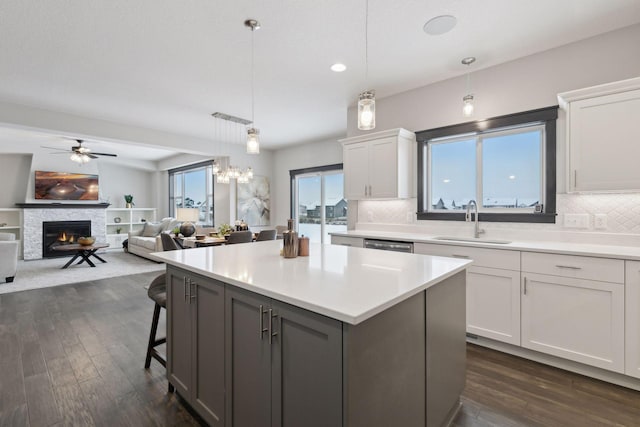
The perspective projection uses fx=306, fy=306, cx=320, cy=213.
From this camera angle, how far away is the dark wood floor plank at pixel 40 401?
5.89 ft

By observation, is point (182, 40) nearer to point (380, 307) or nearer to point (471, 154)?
point (380, 307)

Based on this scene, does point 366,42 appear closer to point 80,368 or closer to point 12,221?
point 80,368

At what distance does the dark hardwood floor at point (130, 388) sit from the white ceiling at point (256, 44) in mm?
2701

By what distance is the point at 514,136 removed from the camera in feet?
10.4

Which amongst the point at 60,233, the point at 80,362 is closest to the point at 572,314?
the point at 80,362

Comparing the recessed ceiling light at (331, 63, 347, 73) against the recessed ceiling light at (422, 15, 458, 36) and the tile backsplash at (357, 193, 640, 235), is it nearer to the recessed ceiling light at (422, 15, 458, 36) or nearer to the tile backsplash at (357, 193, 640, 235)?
the recessed ceiling light at (422, 15, 458, 36)

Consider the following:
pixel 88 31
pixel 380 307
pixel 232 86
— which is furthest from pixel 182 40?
pixel 380 307

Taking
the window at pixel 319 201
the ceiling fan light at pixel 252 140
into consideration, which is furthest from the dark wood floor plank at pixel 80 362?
the window at pixel 319 201

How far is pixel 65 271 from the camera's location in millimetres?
5887

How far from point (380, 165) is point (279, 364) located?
9.49 feet

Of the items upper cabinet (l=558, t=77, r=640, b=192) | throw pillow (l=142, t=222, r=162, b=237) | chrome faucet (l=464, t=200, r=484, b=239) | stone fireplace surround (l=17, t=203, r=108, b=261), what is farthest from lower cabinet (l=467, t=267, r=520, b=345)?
stone fireplace surround (l=17, t=203, r=108, b=261)

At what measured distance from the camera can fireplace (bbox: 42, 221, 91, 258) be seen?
7527 mm

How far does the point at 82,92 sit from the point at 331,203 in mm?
4438

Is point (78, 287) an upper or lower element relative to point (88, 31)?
lower
